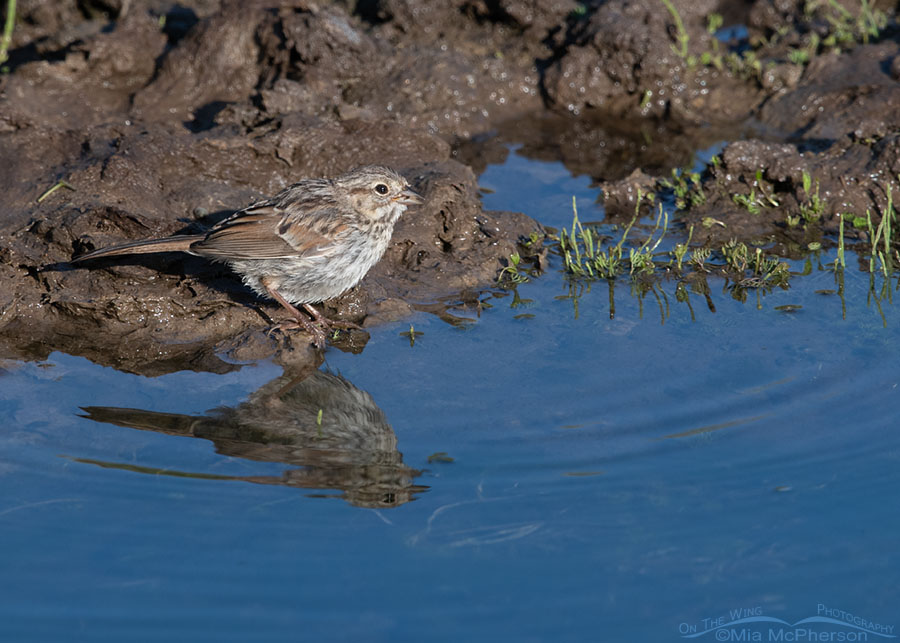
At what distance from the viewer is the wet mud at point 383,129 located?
6840 mm

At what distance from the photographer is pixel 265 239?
6566 millimetres

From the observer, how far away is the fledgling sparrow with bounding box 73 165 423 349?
6.51 m

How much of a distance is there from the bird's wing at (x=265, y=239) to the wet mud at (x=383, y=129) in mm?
503

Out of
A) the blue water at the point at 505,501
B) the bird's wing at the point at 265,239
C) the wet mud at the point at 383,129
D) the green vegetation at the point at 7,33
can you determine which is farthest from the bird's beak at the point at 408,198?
the green vegetation at the point at 7,33

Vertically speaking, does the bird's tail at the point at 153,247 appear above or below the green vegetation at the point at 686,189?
below

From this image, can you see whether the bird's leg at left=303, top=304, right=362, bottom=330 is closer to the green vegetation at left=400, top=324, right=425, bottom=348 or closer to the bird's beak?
the green vegetation at left=400, top=324, right=425, bottom=348

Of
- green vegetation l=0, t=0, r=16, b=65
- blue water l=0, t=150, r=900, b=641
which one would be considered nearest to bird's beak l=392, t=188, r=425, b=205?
blue water l=0, t=150, r=900, b=641

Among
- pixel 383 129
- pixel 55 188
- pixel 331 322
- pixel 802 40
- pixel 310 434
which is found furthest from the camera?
pixel 802 40

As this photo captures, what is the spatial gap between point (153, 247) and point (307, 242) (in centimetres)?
103

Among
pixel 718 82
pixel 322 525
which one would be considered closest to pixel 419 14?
pixel 718 82

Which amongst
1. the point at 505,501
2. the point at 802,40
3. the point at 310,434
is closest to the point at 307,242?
the point at 310,434

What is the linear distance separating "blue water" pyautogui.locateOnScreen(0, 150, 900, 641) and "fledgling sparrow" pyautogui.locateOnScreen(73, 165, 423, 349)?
1.75 ft

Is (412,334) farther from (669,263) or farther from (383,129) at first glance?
(383,129)

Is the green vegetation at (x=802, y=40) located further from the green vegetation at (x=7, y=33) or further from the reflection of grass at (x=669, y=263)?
the green vegetation at (x=7, y=33)
